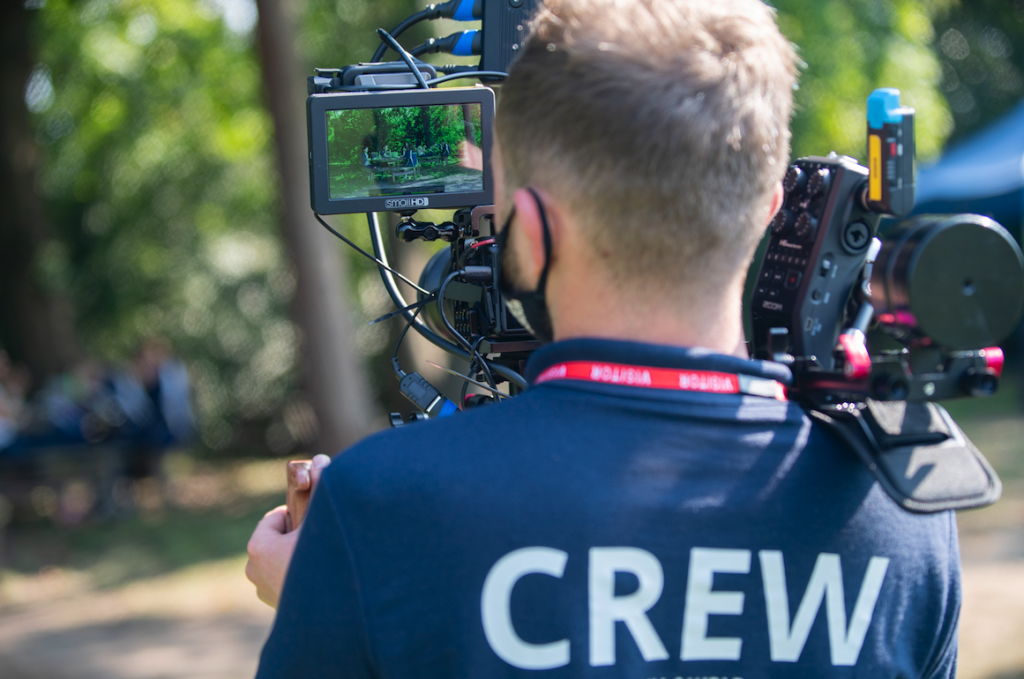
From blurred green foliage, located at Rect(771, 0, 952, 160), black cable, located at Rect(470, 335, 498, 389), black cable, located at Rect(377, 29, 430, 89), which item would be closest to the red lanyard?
black cable, located at Rect(470, 335, 498, 389)

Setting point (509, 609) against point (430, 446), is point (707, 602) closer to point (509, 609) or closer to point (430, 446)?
point (509, 609)

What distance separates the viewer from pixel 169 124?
1064 centimetres

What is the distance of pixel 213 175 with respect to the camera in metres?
11.8

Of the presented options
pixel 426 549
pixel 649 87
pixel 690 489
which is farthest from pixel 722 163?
pixel 426 549

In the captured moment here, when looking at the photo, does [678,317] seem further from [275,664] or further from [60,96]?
[60,96]

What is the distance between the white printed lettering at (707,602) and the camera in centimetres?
96

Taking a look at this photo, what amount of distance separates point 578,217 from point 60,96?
11760 millimetres

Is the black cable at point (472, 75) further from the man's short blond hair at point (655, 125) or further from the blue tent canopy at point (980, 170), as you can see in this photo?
the blue tent canopy at point (980, 170)

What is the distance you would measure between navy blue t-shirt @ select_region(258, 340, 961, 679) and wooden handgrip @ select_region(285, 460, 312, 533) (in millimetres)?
237

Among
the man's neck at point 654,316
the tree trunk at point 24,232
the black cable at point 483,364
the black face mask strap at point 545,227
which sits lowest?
the tree trunk at point 24,232

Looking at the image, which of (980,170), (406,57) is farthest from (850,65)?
(406,57)

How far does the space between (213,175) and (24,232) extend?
2.30 metres

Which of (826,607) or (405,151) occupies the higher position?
(405,151)

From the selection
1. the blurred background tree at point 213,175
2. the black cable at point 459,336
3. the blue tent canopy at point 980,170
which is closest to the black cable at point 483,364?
the black cable at point 459,336
